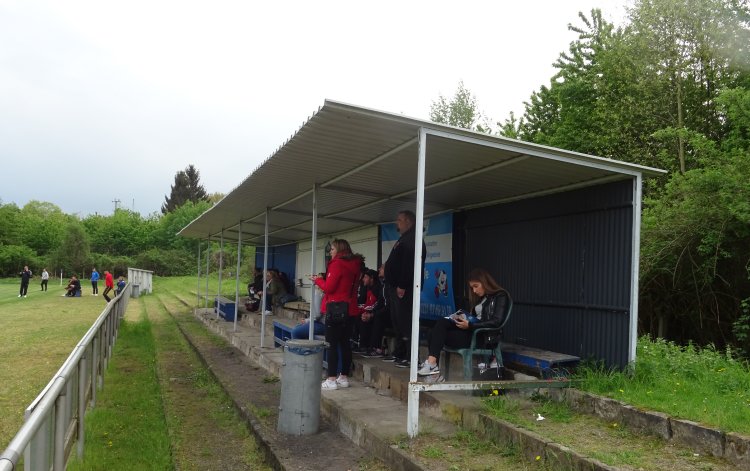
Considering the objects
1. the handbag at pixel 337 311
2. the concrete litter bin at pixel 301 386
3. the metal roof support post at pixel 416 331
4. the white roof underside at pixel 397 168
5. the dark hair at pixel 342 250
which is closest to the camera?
the metal roof support post at pixel 416 331

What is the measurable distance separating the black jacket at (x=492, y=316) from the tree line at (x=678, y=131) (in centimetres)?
433

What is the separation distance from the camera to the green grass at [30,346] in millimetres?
7133

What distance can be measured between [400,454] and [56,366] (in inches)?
311

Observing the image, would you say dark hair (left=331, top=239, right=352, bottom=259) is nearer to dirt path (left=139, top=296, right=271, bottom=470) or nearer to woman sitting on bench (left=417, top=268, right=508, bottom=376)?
woman sitting on bench (left=417, top=268, right=508, bottom=376)

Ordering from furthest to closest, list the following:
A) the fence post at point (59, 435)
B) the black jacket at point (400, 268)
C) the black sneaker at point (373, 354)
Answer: the black sneaker at point (373, 354), the black jacket at point (400, 268), the fence post at point (59, 435)

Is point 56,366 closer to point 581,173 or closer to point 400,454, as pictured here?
point 400,454

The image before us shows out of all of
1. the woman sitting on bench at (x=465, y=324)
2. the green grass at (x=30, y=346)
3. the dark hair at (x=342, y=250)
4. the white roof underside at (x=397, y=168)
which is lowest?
the green grass at (x=30, y=346)

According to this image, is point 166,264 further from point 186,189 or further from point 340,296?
point 340,296

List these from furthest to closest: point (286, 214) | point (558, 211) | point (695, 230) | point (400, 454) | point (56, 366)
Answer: point (286, 214) < point (56, 366) < point (695, 230) < point (558, 211) < point (400, 454)

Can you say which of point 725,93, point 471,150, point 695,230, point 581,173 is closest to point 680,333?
point 695,230

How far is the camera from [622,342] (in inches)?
217

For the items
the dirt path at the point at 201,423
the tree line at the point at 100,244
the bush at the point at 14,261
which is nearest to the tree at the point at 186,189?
the tree line at the point at 100,244

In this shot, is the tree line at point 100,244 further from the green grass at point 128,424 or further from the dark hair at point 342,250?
the dark hair at point 342,250

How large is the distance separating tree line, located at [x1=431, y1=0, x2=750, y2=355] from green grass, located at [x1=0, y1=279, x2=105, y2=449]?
9.31 meters
